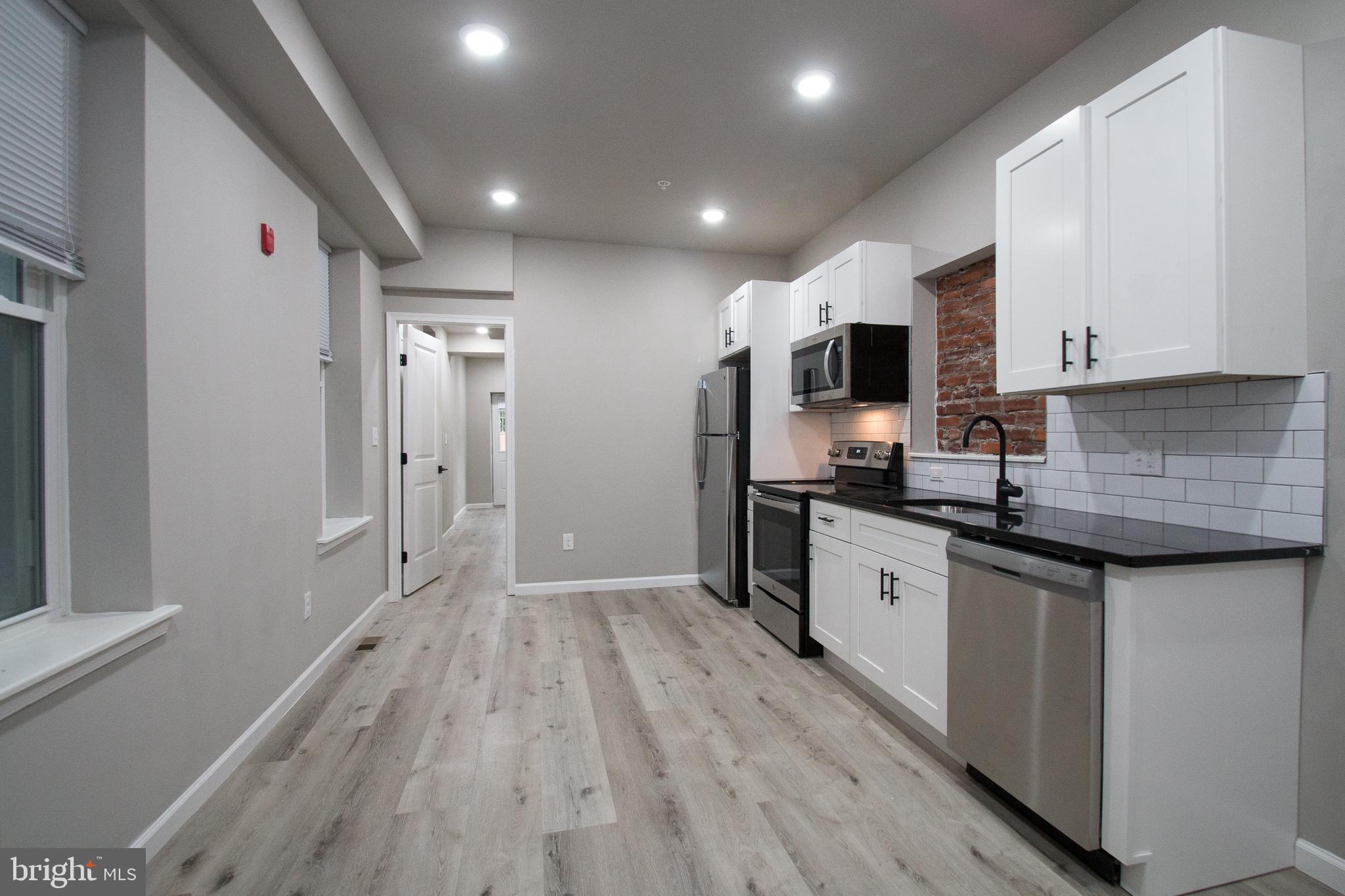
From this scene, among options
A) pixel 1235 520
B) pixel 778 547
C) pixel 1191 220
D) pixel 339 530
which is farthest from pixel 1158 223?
pixel 339 530

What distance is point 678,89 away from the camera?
2496mm

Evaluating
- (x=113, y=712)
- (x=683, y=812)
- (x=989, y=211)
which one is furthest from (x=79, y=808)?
(x=989, y=211)

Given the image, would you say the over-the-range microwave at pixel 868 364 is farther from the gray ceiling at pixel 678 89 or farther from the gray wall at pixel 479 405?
the gray wall at pixel 479 405

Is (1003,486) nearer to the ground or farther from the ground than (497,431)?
nearer to the ground

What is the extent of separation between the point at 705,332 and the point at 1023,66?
264 centimetres

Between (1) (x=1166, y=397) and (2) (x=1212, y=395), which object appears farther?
(1) (x=1166, y=397)

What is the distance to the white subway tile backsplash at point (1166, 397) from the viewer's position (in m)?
1.82

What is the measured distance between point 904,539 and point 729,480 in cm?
184

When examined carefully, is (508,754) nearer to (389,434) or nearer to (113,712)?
(113,712)

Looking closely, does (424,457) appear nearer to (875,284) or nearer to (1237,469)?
(875,284)

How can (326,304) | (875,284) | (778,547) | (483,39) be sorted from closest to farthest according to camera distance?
(483,39) < (875,284) < (778,547) < (326,304)

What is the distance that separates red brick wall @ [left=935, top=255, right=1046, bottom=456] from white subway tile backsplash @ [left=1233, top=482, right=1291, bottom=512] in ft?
2.45

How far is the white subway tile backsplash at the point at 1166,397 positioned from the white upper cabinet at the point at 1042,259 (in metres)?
0.32

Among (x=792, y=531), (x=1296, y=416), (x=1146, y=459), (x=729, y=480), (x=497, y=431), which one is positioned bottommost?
(x=792, y=531)
